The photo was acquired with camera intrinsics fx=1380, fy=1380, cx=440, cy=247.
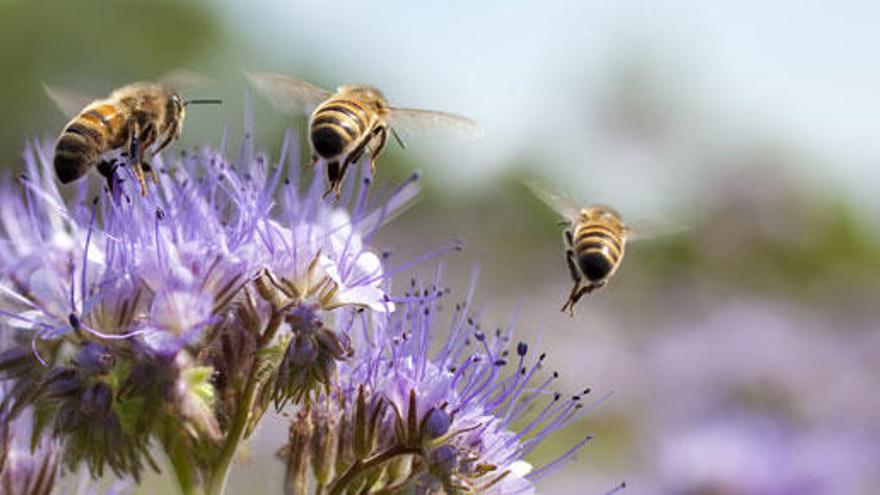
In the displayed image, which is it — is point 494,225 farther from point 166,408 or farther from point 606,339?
point 166,408

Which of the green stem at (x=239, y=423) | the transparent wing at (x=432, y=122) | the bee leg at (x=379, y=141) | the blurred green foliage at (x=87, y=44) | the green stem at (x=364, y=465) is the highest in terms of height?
the blurred green foliage at (x=87, y=44)

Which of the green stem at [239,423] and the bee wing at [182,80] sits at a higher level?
the bee wing at [182,80]

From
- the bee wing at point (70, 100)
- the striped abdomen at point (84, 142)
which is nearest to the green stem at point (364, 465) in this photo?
the striped abdomen at point (84, 142)

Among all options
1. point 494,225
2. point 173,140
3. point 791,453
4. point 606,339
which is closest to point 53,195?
point 173,140

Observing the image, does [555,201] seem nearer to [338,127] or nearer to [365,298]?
[338,127]

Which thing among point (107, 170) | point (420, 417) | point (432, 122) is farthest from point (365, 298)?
point (432, 122)

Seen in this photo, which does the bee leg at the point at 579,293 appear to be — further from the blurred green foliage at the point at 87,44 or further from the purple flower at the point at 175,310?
the blurred green foliage at the point at 87,44

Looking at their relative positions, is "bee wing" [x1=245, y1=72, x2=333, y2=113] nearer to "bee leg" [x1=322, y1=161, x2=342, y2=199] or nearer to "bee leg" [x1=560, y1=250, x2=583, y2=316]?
"bee leg" [x1=322, y1=161, x2=342, y2=199]
